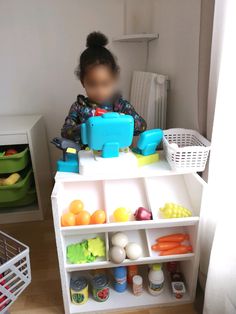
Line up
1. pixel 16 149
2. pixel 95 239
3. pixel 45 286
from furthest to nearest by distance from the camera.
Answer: pixel 16 149, pixel 45 286, pixel 95 239

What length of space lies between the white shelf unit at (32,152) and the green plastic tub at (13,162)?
0.06 m

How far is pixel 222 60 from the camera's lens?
0.82 meters

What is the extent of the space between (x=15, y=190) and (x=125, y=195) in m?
0.82

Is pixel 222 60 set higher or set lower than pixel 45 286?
higher

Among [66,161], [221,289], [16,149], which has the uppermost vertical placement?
[66,161]

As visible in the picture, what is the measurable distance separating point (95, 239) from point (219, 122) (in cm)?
66

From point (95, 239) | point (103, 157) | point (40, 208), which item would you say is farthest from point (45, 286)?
point (103, 157)

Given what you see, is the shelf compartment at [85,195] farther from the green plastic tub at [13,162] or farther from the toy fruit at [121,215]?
the green plastic tub at [13,162]

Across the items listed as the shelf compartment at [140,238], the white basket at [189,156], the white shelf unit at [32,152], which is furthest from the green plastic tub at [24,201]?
the white basket at [189,156]

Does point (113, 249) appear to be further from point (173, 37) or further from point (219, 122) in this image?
point (173, 37)

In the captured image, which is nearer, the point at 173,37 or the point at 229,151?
the point at 229,151

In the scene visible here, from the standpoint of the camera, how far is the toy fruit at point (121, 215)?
1003mm

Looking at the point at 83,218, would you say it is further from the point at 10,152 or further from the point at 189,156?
the point at 10,152

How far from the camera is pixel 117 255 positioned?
1014 mm
